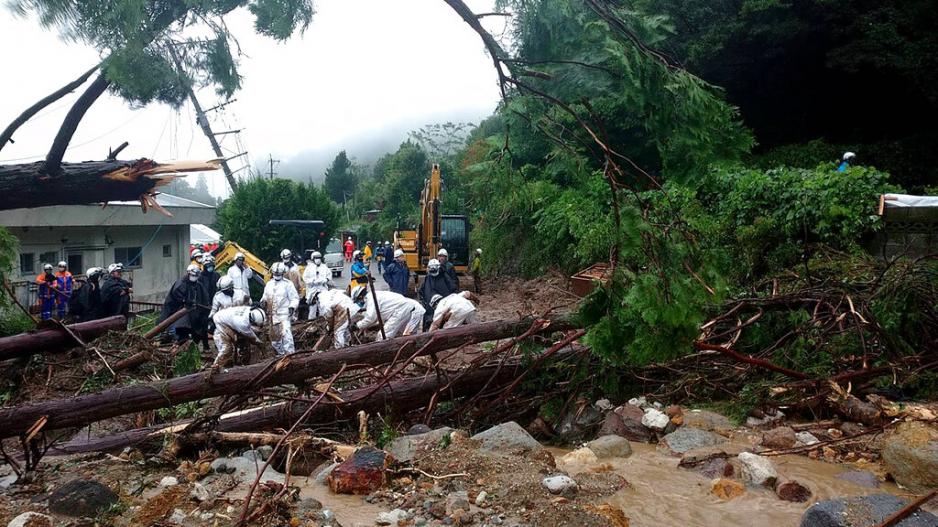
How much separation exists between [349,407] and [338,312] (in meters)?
→ 3.90

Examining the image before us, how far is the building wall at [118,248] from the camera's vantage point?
15391 millimetres

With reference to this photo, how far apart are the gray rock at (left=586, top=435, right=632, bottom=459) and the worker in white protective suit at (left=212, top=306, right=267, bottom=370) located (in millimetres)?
5241

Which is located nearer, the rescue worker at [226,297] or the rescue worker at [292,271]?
the rescue worker at [226,297]

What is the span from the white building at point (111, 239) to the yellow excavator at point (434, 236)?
620cm

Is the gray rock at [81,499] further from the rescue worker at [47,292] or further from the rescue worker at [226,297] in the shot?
the rescue worker at [47,292]

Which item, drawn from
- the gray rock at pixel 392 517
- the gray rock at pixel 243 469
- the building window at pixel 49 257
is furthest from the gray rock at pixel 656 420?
the building window at pixel 49 257

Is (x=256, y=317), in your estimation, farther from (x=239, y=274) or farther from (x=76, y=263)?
(x=76, y=263)

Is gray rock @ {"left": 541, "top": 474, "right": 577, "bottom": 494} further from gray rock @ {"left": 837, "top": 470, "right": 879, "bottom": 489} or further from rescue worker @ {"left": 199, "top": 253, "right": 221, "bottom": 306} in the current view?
rescue worker @ {"left": 199, "top": 253, "right": 221, "bottom": 306}

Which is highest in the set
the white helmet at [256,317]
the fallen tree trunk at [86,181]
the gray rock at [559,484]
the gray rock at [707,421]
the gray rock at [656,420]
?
the fallen tree trunk at [86,181]

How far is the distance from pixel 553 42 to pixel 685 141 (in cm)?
84

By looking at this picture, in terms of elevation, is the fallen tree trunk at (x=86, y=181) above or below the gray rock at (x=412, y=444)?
above

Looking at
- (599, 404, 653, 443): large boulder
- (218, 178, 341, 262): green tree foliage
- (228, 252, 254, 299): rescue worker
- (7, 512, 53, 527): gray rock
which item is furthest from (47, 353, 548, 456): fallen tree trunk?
(218, 178, 341, 262): green tree foliage

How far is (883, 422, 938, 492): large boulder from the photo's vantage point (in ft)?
13.6

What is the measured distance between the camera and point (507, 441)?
15.7 feet
